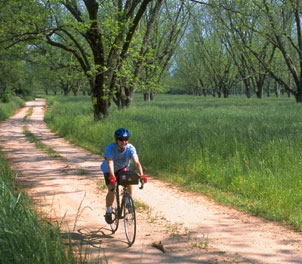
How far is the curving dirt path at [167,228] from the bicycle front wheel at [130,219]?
0.40 feet

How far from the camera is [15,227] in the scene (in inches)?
148

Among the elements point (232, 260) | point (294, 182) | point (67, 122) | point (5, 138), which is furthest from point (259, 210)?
point (67, 122)

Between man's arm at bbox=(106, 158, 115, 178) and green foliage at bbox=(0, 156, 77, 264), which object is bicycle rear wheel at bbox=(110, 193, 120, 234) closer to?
man's arm at bbox=(106, 158, 115, 178)

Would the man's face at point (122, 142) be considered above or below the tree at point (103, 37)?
below

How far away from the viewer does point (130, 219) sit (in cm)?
496

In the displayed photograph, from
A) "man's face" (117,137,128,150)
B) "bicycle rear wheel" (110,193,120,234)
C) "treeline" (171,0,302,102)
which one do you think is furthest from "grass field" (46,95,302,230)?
"treeline" (171,0,302,102)

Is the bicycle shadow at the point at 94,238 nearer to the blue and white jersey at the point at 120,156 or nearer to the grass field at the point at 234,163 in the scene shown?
the blue and white jersey at the point at 120,156

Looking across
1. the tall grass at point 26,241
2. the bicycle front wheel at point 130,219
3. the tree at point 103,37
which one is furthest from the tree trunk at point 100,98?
the tall grass at point 26,241

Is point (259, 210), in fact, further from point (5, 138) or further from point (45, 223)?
point (5, 138)

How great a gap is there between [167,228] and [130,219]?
36.9 inches

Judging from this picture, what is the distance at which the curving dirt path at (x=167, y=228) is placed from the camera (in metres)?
4.62

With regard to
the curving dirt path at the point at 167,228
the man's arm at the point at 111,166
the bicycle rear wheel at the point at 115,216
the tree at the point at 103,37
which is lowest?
the curving dirt path at the point at 167,228

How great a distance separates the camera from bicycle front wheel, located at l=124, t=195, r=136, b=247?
4.86 meters

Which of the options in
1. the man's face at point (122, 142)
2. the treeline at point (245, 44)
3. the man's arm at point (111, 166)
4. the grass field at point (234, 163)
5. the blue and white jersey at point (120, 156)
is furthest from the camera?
the treeline at point (245, 44)
